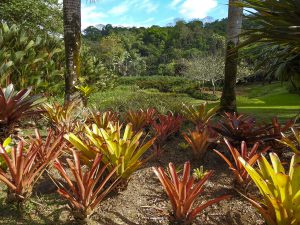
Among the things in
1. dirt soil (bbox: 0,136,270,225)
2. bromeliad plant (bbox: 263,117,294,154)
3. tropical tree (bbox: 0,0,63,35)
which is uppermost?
tropical tree (bbox: 0,0,63,35)

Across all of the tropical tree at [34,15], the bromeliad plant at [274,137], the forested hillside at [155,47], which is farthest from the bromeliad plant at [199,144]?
the forested hillside at [155,47]

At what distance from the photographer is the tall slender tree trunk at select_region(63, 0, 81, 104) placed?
6.24 m

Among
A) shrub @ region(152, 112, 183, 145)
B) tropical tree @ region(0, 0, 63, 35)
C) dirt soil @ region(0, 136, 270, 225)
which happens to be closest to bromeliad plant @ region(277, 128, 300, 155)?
dirt soil @ region(0, 136, 270, 225)

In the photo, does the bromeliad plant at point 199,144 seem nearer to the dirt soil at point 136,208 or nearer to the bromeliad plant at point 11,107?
the dirt soil at point 136,208

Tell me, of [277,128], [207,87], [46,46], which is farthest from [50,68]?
[207,87]

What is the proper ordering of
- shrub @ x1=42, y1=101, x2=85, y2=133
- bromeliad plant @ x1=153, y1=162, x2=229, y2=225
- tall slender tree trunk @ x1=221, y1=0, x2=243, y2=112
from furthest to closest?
1. tall slender tree trunk @ x1=221, y1=0, x2=243, y2=112
2. shrub @ x1=42, y1=101, x2=85, y2=133
3. bromeliad plant @ x1=153, y1=162, x2=229, y2=225

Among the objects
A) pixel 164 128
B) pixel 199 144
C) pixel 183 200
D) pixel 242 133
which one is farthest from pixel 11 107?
pixel 242 133

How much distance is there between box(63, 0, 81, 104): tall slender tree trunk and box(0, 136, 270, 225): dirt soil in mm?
3341

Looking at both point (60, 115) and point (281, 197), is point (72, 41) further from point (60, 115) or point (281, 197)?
point (281, 197)

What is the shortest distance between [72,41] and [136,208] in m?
4.39

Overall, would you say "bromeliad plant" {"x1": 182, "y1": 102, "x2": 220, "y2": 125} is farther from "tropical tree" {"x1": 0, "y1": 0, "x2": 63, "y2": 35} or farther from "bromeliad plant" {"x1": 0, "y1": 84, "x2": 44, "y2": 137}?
"tropical tree" {"x1": 0, "y1": 0, "x2": 63, "y2": 35}

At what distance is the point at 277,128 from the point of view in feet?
13.6

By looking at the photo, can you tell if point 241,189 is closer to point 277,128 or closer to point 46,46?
point 277,128

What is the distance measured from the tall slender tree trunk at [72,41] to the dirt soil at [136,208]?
3.34m
